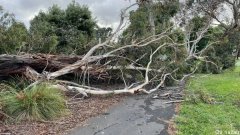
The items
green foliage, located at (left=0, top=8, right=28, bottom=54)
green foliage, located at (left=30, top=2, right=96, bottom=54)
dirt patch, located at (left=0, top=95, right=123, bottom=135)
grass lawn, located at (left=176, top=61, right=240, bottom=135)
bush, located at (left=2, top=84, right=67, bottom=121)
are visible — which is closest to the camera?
dirt patch, located at (left=0, top=95, right=123, bottom=135)

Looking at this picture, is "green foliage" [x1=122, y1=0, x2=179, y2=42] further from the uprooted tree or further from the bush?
the bush

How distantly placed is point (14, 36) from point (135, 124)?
27.7 feet

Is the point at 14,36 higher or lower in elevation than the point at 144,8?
lower

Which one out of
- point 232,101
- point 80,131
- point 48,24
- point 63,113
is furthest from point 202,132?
point 48,24

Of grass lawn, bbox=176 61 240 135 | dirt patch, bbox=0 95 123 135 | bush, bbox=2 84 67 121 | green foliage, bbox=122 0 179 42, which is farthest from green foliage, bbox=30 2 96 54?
bush, bbox=2 84 67 121

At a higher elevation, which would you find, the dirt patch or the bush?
the bush

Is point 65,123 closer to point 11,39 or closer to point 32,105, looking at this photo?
point 32,105

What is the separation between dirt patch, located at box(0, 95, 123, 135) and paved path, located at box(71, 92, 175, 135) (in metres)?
0.25

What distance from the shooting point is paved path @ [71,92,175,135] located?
737cm

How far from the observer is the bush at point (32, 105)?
799 cm

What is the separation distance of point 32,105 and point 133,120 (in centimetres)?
237

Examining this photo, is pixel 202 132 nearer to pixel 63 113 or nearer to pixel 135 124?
pixel 135 124

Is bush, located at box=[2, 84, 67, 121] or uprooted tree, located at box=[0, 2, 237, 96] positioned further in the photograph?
uprooted tree, located at box=[0, 2, 237, 96]

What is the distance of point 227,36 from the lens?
2594 cm
